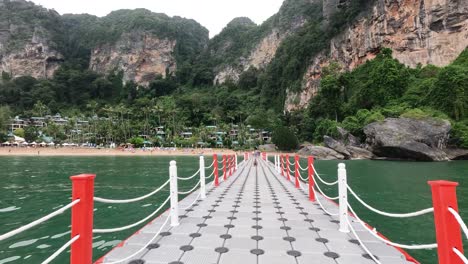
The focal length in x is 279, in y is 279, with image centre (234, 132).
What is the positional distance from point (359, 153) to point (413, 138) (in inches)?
304

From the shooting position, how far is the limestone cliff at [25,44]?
103 meters

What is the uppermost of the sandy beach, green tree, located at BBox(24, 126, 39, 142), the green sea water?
green tree, located at BBox(24, 126, 39, 142)

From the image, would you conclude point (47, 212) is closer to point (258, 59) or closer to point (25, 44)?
point (258, 59)

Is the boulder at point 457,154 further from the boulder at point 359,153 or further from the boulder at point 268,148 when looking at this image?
the boulder at point 268,148

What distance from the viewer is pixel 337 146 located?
4253 cm

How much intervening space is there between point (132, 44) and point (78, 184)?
124491mm

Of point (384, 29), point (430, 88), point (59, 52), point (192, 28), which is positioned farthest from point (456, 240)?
point (192, 28)

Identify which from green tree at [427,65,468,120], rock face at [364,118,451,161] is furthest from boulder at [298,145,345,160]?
green tree at [427,65,468,120]

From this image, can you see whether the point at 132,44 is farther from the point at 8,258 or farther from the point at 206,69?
the point at 8,258

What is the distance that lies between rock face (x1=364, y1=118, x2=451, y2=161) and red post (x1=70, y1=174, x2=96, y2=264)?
123 ft

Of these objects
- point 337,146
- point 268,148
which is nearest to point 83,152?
point 268,148

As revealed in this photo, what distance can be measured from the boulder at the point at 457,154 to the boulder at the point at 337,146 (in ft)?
38.4

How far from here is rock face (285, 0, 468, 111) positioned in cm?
4278

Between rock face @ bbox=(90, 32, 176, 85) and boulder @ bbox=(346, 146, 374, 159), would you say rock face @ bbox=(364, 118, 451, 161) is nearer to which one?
boulder @ bbox=(346, 146, 374, 159)
